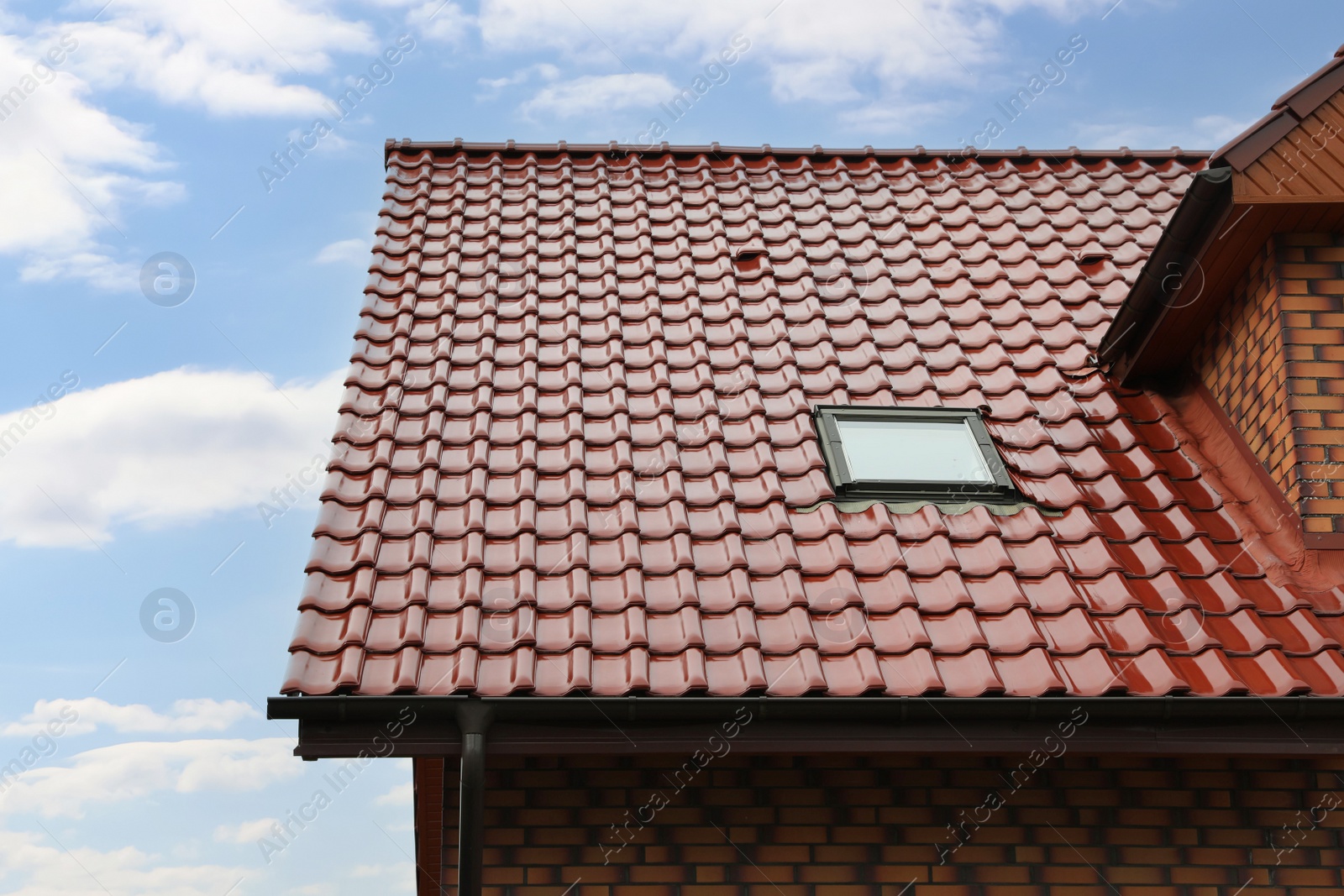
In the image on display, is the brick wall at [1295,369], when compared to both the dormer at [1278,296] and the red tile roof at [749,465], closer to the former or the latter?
the dormer at [1278,296]

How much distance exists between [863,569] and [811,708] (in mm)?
831

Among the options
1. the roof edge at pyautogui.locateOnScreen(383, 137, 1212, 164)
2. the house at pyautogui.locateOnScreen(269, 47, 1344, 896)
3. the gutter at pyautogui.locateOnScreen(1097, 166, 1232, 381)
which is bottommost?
the house at pyautogui.locateOnScreen(269, 47, 1344, 896)

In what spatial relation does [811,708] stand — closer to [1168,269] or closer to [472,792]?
[472,792]

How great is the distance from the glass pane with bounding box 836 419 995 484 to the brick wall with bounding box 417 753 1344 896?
4.18 feet

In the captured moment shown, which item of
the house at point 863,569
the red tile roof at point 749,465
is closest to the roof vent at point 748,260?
the red tile roof at point 749,465

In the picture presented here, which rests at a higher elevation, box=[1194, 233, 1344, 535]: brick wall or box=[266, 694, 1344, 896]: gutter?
box=[1194, 233, 1344, 535]: brick wall

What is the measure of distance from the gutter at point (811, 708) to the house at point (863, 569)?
12mm

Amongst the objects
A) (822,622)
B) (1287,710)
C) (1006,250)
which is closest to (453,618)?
(822,622)

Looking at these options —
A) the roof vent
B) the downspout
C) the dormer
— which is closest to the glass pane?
the dormer

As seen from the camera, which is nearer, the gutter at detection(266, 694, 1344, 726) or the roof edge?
the gutter at detection(266, 694, 1344, 726)

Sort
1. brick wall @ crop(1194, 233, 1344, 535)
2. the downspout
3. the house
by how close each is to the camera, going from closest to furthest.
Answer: the downspout → the house → brick wall @ crop(1194, 233, 1344, 535)

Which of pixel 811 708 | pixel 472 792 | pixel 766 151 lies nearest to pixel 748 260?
pixel 766 151

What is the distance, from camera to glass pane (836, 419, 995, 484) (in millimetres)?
4781

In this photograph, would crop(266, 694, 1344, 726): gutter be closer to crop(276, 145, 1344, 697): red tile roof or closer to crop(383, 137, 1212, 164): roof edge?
crop(276, 145, 1344, 697): red tile roof
